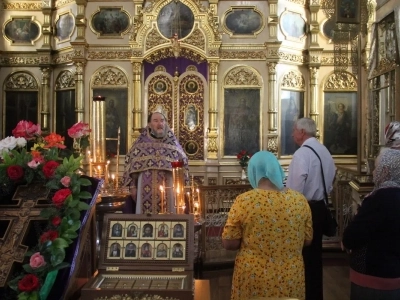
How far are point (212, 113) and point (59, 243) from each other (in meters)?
9.07

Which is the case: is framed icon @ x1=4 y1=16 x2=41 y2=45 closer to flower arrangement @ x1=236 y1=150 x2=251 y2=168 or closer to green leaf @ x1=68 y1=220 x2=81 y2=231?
flower arrangement @ x1=236 y1=150 x2=251 y2=168

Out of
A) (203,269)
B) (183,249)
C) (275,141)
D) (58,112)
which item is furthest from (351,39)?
(183,249)

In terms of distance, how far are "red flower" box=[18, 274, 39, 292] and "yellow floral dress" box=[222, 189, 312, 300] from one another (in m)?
0.98

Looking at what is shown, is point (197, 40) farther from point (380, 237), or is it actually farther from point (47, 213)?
point (47, 213)

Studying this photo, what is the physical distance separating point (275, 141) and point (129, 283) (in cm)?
923

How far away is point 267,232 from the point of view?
263 centimetres

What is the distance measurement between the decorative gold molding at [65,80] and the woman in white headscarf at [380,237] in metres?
9.90

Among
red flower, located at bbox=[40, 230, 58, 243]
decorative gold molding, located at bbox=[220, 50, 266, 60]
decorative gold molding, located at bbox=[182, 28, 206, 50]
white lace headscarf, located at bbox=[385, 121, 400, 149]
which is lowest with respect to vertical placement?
red flower, located at bbox=[40, 230, 58, 243]

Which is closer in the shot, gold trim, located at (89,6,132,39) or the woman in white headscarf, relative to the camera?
the woman in white headscarf


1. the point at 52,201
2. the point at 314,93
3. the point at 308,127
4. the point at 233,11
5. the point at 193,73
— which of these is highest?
the point at 233,11

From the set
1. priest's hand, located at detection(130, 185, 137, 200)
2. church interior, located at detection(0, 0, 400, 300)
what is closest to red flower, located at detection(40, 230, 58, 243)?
priest's hand, located at detection(130, 185, 137, 200)

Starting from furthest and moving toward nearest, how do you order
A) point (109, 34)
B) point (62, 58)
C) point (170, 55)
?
point (62, 58)
point (109, 34)
point (170, 55)

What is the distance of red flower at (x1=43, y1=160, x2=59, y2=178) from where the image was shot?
7.97 feet

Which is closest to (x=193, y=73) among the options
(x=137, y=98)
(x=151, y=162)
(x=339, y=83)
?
(x=137, y=98)
